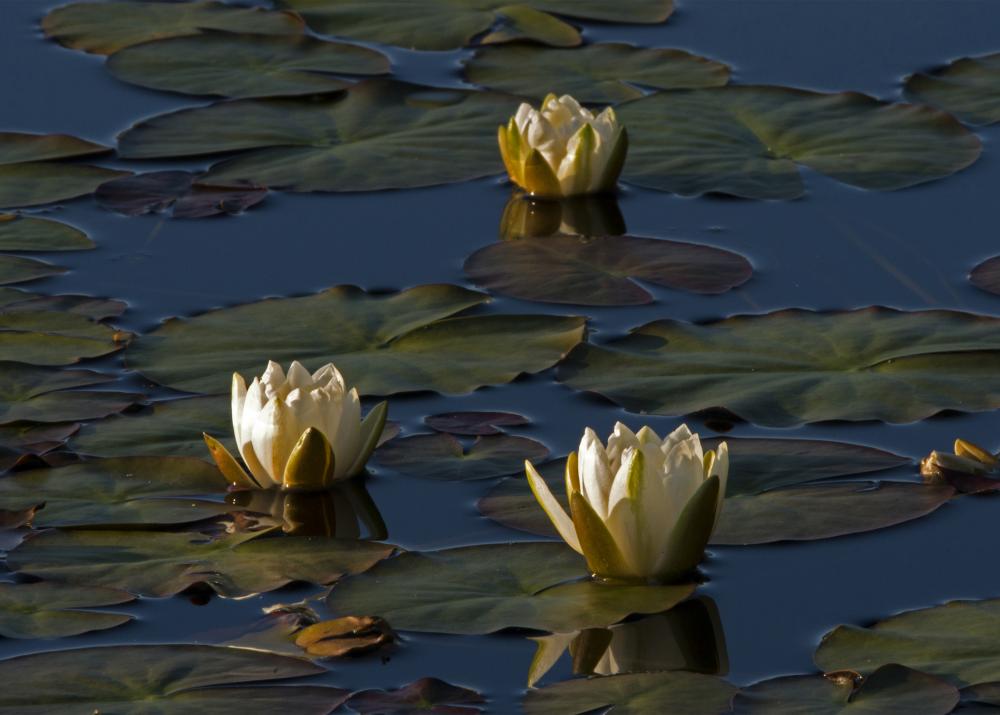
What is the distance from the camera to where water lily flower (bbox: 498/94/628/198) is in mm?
4281

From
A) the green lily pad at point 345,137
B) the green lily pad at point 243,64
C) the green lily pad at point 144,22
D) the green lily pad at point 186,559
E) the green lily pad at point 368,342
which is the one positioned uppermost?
the green lily pad at point 144,22

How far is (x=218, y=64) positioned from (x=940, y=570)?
3.21 meters

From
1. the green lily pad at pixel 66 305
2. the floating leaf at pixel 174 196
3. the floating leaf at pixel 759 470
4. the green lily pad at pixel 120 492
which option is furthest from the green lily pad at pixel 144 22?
the floating leaf at pixel 759 470

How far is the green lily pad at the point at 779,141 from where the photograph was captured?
4457 mm

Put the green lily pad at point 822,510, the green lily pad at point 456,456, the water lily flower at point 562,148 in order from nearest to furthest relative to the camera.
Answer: the green lily pad at point 822,510 < the green lily pad at point 456,456 < the water lily flower at point 562,148

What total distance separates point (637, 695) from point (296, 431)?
91cm

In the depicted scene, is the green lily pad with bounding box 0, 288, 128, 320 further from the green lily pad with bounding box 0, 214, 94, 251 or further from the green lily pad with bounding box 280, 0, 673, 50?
the green lily pad with bounding box 280, 0, 673, 50

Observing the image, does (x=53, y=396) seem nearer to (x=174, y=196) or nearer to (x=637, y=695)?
(x=174, y=196)

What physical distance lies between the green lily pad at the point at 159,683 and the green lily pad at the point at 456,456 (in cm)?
69

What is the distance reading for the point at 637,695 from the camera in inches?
92.2

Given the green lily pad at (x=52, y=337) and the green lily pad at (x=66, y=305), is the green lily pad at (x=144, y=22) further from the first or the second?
the green lily pad at (x=52, y=337)

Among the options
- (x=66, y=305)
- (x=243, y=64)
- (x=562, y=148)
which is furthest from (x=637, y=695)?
(x=243, y=64)

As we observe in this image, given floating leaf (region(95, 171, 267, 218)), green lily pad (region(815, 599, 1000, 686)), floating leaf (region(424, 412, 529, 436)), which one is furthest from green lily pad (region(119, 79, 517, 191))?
green lily pad (region(815, 599, 1000, 686))

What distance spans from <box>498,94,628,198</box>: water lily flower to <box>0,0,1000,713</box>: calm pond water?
0.36 feet
